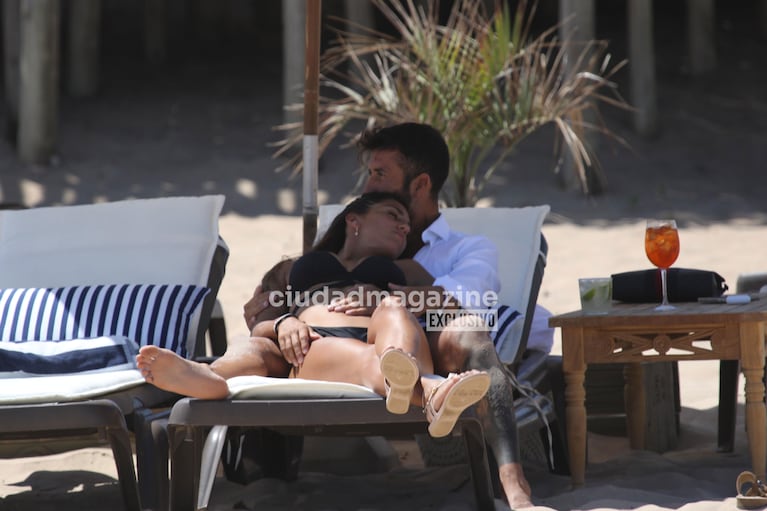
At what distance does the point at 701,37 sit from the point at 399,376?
11.7 meters

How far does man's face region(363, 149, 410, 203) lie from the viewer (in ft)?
13.0

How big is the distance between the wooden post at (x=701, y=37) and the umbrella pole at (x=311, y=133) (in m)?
10.1

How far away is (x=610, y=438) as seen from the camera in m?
4.43

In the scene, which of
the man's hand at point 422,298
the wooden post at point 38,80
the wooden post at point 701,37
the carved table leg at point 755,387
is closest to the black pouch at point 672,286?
the carved table leg at point 755,387

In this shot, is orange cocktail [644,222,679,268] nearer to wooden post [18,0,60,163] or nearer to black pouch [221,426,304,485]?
black pouch [221,426,304,485]

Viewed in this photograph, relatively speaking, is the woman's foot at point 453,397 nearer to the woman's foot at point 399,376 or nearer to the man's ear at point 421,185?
the woman's foot at point 399,376

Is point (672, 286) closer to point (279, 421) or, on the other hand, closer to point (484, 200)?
point (279, 421)

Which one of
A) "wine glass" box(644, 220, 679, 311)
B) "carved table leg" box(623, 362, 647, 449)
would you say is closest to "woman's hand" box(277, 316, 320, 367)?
"wine glass" box(644, 220, 679, 311)

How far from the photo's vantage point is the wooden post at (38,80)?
1063 centimetres

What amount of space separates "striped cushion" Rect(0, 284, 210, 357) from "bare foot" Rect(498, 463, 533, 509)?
1.41 meters

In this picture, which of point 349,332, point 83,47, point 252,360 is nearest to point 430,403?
point 349,332

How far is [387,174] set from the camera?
398cm

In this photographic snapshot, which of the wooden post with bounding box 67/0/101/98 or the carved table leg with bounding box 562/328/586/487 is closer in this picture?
the carved table leg with bounding box 562/328/586/487

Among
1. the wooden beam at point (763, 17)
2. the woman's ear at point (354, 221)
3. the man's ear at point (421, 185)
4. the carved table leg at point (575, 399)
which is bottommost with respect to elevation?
the carved table leg at point (575, 399)
